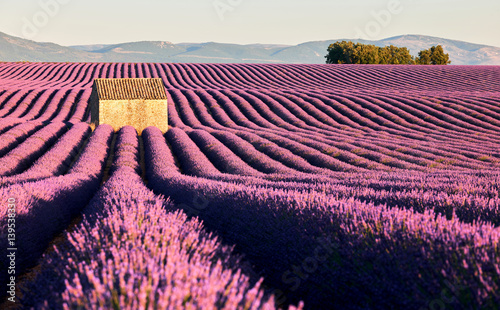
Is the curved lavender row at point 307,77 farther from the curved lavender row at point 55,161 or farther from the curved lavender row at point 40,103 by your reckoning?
the curved lavender row at point 55,161

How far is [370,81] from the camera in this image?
46.2 m

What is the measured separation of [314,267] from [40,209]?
4.39m

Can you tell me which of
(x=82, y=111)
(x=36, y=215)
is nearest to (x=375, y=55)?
(x=82, y=111)

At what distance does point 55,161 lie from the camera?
12820 mm

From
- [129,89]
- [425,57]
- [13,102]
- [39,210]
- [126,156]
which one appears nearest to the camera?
[39,210]

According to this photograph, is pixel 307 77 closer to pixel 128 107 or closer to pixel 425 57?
pixel 128 107

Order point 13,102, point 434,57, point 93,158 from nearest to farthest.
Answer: point 93,158
point 13,102
point 434,57

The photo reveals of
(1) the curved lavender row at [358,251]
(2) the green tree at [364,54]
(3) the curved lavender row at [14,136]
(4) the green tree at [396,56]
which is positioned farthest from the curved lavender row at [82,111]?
(4) the green tree at [396,56]

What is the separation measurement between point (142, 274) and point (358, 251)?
1.90 m

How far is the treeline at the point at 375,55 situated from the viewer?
6856 cm

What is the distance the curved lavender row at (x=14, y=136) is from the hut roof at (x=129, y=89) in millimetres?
4445

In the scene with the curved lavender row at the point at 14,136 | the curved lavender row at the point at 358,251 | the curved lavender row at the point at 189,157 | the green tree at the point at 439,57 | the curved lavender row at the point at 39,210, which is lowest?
the curved lavender row at the point at 189,157

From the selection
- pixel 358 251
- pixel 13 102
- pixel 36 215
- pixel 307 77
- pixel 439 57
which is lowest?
pixel 13 102

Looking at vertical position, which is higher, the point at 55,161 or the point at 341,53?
the point at 341,53
